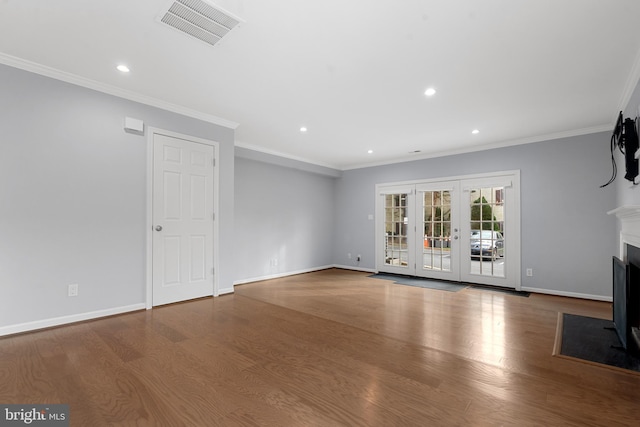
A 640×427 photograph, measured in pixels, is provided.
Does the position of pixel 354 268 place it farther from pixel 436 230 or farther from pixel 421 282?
pixel 436 230

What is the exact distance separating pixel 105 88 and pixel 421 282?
572 centimetres

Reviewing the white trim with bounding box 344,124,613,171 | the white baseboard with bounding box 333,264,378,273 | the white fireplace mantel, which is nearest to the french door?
the white baseboard with bounding box 333,264,378,273

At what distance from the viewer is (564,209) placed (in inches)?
185

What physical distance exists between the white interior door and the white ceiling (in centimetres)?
65

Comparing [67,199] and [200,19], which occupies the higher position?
[200,19]

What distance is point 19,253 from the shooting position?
2.87m

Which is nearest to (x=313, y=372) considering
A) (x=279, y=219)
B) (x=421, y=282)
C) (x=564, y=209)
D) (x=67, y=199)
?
(x=67, y=199)

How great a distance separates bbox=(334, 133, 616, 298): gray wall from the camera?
4.41 meters

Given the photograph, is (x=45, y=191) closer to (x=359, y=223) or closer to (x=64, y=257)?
(x=64, y=257)

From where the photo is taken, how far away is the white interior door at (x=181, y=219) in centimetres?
383

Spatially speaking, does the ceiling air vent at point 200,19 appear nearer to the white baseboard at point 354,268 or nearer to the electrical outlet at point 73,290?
the electrical outlet at point 73,290

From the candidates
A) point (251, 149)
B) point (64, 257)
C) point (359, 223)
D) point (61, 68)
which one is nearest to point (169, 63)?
point (61, 68)

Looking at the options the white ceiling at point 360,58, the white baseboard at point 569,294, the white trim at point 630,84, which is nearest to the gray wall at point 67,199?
the white ceiling at point 360,58

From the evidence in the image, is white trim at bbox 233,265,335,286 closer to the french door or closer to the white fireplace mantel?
the french door
